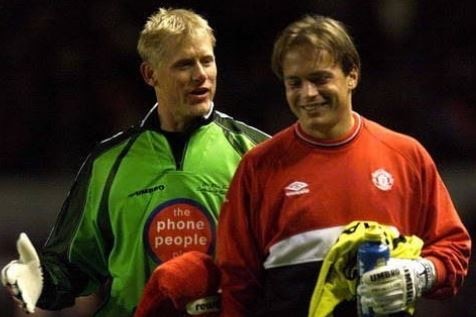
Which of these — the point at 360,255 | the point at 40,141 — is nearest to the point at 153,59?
the point at 360,255

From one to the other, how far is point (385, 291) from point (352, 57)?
0.56 meters

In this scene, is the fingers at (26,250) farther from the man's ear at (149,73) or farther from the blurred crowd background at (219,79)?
the blurred crowd background at (219,79)

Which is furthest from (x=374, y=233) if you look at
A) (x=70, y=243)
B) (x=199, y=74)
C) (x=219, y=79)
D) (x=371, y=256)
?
(x=219, y=79)

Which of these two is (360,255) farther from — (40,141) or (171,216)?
(40,141)

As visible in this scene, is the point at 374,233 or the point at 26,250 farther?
the point at 26,250

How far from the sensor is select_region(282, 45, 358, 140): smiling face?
3.52 metres

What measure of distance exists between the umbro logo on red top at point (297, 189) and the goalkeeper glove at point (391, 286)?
26cm

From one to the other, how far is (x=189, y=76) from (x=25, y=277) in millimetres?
648

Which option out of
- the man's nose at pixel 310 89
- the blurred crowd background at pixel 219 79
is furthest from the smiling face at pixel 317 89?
the blurred crowd background at pixel 219 79

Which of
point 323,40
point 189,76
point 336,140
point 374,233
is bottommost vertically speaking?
point 374,233

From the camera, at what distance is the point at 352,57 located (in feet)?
11.7

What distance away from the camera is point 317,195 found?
351cm

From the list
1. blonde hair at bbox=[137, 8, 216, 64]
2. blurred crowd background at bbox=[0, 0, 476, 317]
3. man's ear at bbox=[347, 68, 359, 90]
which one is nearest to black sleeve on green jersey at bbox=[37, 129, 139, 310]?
blonde hair at bbox=[137, 8, 216, 64]

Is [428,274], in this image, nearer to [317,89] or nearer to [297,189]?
[297,189]
